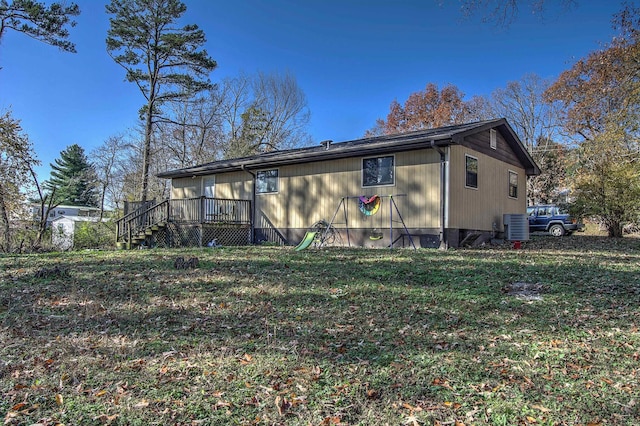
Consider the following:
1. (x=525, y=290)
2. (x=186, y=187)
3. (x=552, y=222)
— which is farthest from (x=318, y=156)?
(x=552, y=222)

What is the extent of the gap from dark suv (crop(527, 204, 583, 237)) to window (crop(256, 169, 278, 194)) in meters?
12.6

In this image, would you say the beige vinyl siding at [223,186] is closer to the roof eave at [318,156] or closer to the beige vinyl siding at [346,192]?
the roof eave at [318,156]

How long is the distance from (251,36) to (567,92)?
18106 millimetres

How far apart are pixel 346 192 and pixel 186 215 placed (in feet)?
19.5

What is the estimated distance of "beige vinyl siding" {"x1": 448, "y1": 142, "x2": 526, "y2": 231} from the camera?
10.5 m

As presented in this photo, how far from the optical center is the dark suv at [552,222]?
58.7 ft

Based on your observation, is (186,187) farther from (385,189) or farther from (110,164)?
(110,164)

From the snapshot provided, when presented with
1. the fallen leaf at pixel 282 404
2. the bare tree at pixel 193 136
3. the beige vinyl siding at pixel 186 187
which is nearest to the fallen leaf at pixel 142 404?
the fallen leaf at pixel 282 404

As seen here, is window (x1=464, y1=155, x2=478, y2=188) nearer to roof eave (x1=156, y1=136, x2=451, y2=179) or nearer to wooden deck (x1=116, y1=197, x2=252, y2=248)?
roof eave (x1=156, y1=136, x2=451, y2=179)

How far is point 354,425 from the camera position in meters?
2.41

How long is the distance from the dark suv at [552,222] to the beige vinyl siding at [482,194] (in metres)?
4.57

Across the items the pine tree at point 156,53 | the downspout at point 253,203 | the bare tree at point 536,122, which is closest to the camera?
the downspout at point 253,203

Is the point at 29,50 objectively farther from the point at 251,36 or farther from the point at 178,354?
the point at 178,354

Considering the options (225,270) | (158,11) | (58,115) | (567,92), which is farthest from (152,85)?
(567,92)
